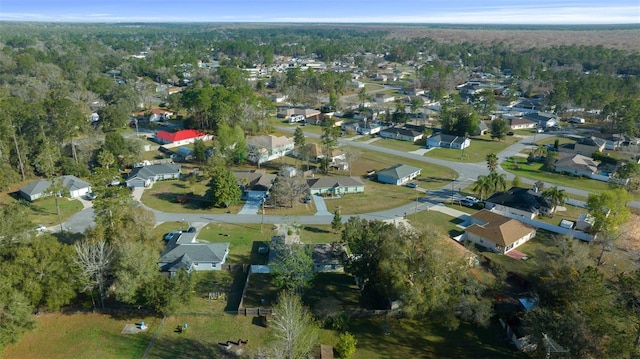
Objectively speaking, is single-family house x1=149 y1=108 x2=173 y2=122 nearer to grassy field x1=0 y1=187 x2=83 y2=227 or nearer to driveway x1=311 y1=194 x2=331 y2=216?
grassy field x1=0 y1=187 x2=83 y2=227

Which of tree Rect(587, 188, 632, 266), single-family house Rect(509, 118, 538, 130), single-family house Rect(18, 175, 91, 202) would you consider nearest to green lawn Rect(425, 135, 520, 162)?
single-family house Rect(509, 118, 538, 130)

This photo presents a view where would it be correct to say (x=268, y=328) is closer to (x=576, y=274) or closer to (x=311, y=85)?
(x=576, y=274)

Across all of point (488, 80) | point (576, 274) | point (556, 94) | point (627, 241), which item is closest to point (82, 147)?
point (576, 274)

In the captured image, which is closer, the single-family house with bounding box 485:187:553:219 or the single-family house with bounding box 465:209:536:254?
the single-family house with bounding box 465:209:536:254

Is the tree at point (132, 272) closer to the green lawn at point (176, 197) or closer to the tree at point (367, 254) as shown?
the tree at point (367, 254)

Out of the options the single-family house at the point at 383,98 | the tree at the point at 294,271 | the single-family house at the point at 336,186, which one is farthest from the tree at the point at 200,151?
the single-family house at the point at 383,98

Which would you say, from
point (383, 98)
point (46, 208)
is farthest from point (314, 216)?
point (383, 98)
